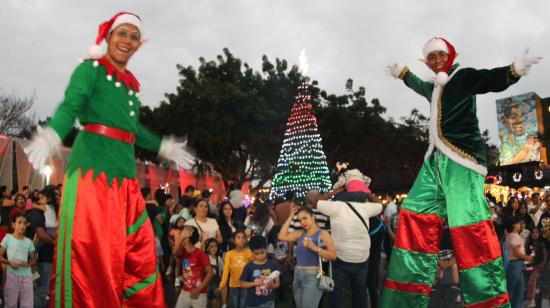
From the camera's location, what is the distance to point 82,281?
3.18 metres

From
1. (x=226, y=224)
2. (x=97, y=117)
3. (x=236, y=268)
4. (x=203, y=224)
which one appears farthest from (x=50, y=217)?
(x=97, y=117)

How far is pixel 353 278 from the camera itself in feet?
19.0

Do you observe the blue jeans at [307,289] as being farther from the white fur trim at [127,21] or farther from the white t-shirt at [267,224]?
the white fur trim at [127,21]

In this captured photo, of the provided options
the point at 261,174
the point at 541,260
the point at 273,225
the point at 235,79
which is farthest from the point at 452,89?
the point at 261,174

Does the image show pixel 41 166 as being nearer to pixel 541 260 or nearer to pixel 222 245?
pixel 222 245

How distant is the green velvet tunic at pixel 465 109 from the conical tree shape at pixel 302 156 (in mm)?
17932

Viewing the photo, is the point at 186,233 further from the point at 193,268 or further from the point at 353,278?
the point at 353,278

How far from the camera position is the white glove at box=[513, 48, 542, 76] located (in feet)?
12.5

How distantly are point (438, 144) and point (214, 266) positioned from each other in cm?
359

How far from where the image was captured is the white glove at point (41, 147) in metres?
3.02

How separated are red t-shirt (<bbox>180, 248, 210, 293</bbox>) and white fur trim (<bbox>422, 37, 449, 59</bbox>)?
10.3ft

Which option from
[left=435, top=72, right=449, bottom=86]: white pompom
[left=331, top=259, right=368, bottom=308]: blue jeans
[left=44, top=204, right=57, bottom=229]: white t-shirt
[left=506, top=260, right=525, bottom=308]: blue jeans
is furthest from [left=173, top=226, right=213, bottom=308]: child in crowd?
[left=506, top=260, right=525, bottom=308]: blue jeans

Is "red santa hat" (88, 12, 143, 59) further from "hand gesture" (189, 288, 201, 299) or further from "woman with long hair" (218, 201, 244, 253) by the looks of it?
"woman with long hair" (218, 201, 244, 253)

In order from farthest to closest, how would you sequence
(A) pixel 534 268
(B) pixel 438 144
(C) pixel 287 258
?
(C) pixel 287 258, (A) pixel 534 268, (B) pixel 438 144
